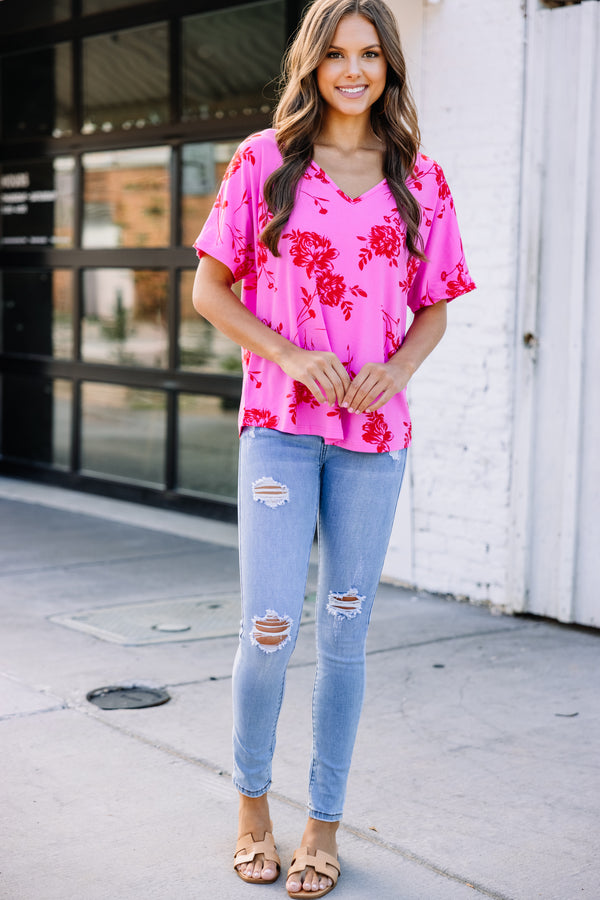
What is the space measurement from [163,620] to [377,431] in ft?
8.65

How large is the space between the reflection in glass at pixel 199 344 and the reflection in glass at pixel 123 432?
423 mm

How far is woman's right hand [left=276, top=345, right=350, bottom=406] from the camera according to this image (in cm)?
251

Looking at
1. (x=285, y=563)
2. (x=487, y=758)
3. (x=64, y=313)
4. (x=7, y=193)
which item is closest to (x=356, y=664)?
(x=285, y=563)

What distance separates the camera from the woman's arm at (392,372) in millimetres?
2549

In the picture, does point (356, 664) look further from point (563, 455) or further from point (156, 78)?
point (156, 78)

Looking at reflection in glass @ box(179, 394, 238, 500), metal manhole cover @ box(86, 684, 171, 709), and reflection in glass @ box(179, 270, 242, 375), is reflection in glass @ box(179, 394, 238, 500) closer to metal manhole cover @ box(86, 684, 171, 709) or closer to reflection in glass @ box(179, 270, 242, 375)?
reflection in glass @ box(179, 270, 242, 375)

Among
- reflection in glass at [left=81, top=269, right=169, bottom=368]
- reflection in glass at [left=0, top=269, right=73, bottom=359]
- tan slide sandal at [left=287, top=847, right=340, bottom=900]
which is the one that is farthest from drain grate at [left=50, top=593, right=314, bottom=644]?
reflection in glass at [left=0, top=269, right=73, bottom=359]

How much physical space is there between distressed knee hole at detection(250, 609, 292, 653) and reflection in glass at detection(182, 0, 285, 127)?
4714mm

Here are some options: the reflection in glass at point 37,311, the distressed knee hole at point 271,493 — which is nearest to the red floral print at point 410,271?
the distressed knee hole at point 271,493

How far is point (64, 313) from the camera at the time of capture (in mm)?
8547

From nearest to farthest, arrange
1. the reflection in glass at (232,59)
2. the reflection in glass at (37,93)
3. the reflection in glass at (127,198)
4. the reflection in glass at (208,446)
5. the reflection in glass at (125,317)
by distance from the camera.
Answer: the reflection in glass at (232,59), the reflection in glass at (208,446), the reflection in glass at (127,198), the reflection in glass at (125,317), the reflection in glass at (37,93)

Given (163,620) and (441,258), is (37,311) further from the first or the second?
(441,258)

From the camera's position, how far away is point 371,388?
2551 mm

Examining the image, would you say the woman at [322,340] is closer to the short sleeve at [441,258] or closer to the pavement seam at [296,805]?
the short sleeve at [441,258]
